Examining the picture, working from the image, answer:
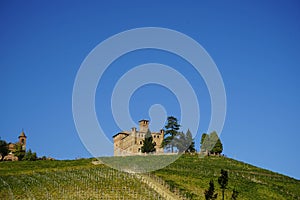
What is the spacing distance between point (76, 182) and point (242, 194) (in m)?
19.2

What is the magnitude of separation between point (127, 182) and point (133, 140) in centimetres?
6595

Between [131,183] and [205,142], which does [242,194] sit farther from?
[205,142]

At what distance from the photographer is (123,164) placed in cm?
7912

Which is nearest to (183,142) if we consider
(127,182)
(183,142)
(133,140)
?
(183,142)

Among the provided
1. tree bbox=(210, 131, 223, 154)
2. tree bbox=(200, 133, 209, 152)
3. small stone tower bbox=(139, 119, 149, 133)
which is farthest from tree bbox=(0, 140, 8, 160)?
tree bbox=(210, 131, 223, 154)

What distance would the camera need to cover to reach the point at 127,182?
60.6 meters

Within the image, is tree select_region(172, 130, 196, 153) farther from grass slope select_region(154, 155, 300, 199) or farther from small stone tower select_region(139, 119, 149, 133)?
small stone tower select_region(139, 119, 149, 133)

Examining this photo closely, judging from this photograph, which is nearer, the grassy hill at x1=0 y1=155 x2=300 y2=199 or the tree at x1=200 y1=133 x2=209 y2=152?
the grassy hill at x1=0 y1=155 x2=300 y2=199

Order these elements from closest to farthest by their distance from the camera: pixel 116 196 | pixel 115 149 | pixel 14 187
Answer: pixel 116 196 → pixel 14 187 → pixel 115 149

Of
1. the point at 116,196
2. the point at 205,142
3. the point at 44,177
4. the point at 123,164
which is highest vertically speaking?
the point at 205,142

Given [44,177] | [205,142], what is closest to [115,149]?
[205,142]

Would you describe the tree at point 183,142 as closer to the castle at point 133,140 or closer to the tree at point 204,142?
the tree at point 204,142

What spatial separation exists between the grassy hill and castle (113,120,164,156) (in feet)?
137

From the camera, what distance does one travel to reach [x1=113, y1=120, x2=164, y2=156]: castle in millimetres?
126250
